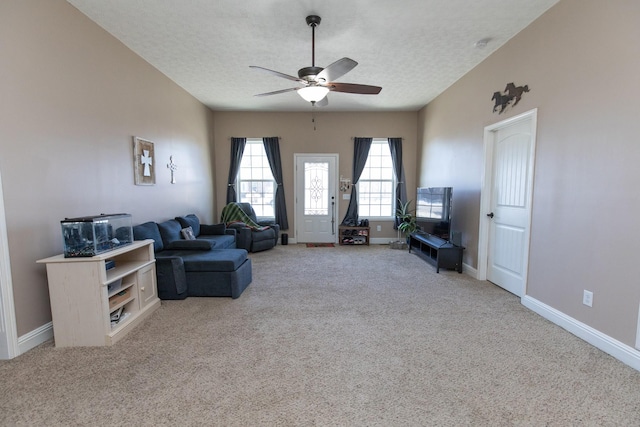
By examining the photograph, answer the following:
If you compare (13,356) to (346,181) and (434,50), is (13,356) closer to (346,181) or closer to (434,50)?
(434,50)

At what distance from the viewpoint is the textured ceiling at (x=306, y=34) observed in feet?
8.89

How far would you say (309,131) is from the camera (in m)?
6.46

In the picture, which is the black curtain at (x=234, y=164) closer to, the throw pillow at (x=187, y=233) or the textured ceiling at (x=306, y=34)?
the textured ceiling at (x=306, y=34)

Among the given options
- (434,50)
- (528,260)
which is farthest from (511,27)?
(528,260)

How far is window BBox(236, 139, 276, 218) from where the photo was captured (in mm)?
6625

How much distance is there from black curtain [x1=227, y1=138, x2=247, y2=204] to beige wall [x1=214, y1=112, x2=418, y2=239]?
0.13 m

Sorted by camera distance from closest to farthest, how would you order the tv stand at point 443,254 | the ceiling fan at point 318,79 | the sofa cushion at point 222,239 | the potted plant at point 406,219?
1. the ceiling fan at point 318,79
2. the tv stand at point 443,254
3. the sofa cushion at point 222,239
4. the potted plant at point 406,219

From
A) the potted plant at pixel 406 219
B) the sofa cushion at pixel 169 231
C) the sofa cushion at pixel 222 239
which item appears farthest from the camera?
the potted plant at pixel 406 219

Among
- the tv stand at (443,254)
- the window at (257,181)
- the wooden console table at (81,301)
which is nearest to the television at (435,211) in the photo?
the tv stand at (443,254)

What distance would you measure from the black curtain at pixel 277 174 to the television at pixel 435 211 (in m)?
2.97

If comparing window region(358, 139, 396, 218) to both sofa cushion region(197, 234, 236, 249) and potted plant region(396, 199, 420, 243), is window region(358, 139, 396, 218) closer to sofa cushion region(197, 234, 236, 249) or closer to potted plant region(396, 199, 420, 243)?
potted plant region(396, 199, 420, 243)

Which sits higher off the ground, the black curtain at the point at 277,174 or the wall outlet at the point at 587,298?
the black curtain at the point at 277,174

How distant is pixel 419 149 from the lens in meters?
6.37

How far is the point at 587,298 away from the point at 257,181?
19.3 feet
